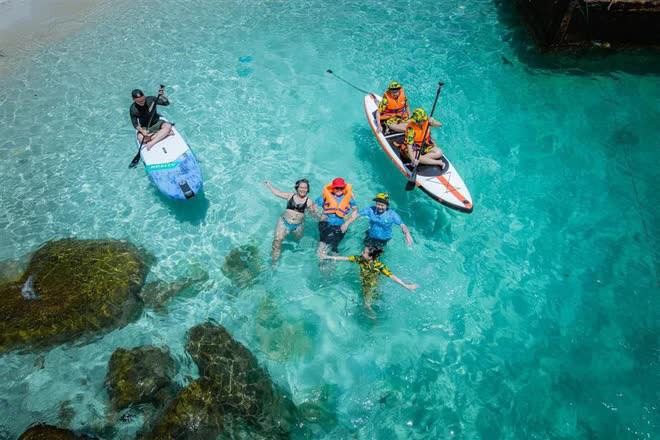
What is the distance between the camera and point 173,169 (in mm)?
9945

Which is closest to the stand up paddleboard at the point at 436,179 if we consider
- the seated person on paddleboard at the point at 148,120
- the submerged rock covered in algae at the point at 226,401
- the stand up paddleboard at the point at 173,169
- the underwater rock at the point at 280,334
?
the underwater rock at the point at 280,334

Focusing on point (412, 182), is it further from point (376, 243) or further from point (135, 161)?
point (135, 161)

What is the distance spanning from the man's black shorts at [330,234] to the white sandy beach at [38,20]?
15.4 metres

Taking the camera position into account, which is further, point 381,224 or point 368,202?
point 368,202

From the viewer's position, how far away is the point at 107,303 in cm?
833

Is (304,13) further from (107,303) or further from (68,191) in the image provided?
(107,303)

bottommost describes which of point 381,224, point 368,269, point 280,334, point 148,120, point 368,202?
point 280,334

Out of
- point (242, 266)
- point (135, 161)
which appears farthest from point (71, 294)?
point (135, 161)

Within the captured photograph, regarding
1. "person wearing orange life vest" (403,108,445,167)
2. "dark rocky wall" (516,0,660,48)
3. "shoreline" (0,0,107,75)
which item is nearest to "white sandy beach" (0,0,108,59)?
"shoreline" (0,0,107,75)

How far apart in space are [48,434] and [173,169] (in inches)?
236

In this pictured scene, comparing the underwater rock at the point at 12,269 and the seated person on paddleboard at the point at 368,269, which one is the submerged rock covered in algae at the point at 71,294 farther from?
the seated person on paddleboard at the point at 368,269

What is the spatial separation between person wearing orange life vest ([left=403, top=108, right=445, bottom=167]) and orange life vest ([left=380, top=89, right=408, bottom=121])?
3.84 ft

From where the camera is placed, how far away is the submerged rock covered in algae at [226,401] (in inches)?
260

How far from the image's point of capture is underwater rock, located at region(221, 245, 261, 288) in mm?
9070
